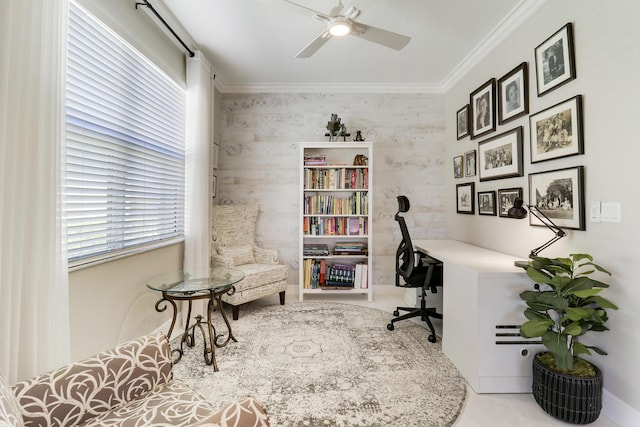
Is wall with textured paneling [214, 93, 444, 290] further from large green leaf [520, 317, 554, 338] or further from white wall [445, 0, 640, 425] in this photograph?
large green leaf [520, 317, 554, 338]

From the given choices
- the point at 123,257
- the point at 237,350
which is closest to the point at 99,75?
the point at 123,257

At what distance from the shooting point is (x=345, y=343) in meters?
2.48

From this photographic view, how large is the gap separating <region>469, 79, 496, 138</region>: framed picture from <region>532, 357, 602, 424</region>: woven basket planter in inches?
80.2

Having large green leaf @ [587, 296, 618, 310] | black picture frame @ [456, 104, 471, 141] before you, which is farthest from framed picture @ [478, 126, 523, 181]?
large green leaf @ [587, 296, 618, 310]

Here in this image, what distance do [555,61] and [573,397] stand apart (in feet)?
6.63

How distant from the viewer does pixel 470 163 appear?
3197 mm

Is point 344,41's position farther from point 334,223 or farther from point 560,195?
point 560,195

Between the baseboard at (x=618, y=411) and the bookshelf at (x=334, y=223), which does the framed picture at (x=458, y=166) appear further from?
the baseboard at (x=618, y=411)

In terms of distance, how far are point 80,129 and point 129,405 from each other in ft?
4.78

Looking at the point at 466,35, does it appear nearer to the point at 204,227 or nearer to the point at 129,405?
the point at 204,227

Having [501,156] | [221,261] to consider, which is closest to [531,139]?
[501,156]

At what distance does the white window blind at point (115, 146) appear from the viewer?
165 centimetres

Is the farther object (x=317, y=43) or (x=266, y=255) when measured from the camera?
(x=266, y=255)

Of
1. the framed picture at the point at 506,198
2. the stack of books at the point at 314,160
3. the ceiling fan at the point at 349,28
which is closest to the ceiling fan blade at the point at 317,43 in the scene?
the ceiling fan at the point at 349,28
